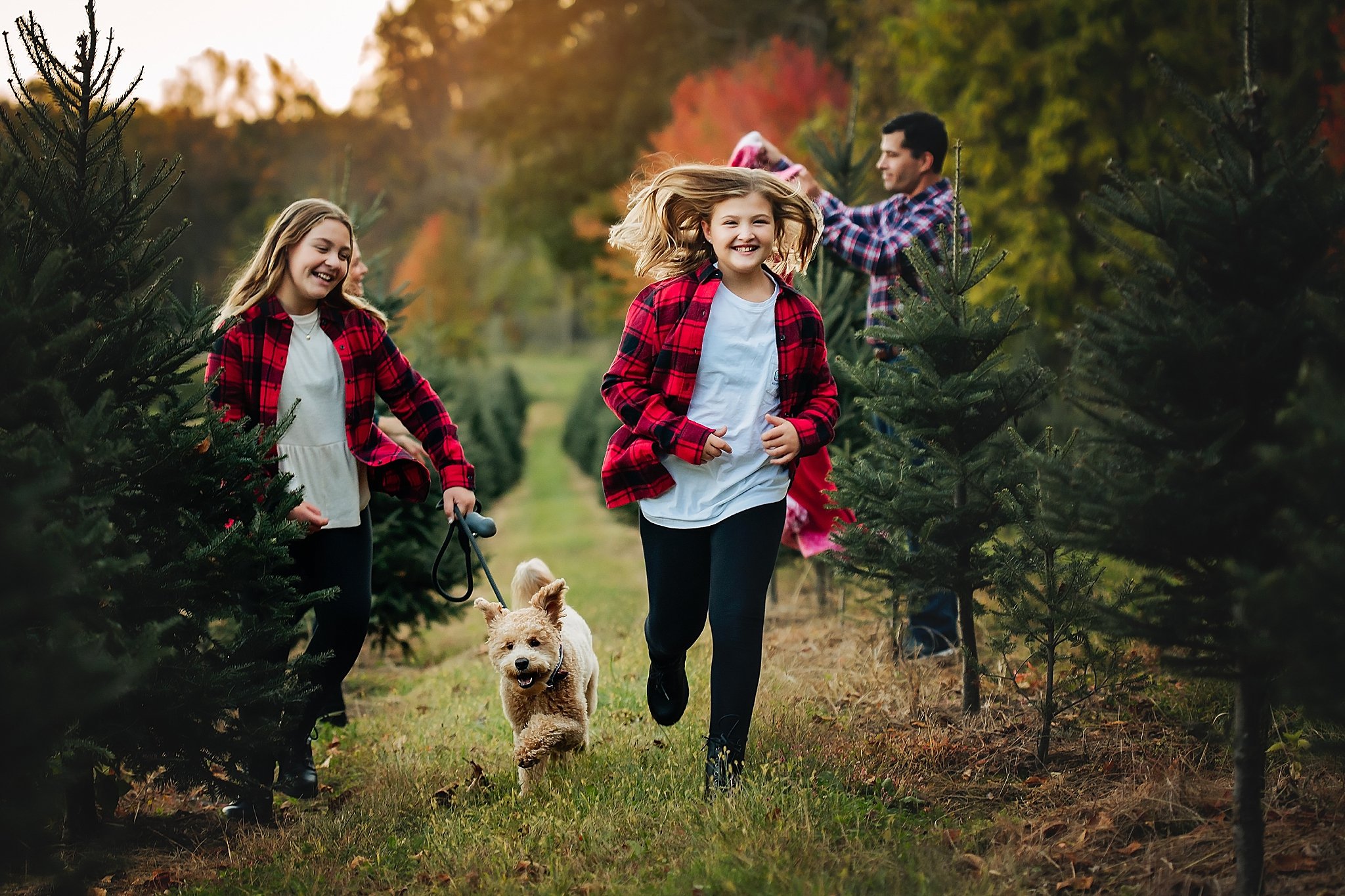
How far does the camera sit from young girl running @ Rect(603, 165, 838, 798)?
3.76 meters

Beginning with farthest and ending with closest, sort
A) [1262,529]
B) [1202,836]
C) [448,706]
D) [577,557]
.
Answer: [577,557] < [448,706] < [1202,836] < [1262,529]

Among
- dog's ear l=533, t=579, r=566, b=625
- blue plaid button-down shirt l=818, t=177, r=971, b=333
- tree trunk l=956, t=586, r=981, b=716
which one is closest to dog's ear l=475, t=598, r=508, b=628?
dog's ear l=533, t=579, r=566, b=625

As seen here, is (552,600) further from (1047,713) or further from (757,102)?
(757,102)

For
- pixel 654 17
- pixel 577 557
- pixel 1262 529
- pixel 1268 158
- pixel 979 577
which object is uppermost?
pixel 654 17

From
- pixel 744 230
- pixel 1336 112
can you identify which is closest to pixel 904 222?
pixel 744 230

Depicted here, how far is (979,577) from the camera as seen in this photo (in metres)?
4.37

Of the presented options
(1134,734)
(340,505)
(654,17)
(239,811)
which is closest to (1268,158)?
(1134,734)

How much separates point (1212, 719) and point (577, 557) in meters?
11.3

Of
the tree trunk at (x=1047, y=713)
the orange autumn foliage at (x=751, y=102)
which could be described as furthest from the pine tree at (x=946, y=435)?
the orange autumn foliage at (x=751, y=102)

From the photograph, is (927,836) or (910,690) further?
(910,690)

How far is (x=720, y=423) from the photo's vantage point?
12.8 feet

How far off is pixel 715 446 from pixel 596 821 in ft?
4.37

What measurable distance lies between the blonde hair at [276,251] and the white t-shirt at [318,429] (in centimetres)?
18

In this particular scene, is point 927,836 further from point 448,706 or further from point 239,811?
point 448,706
